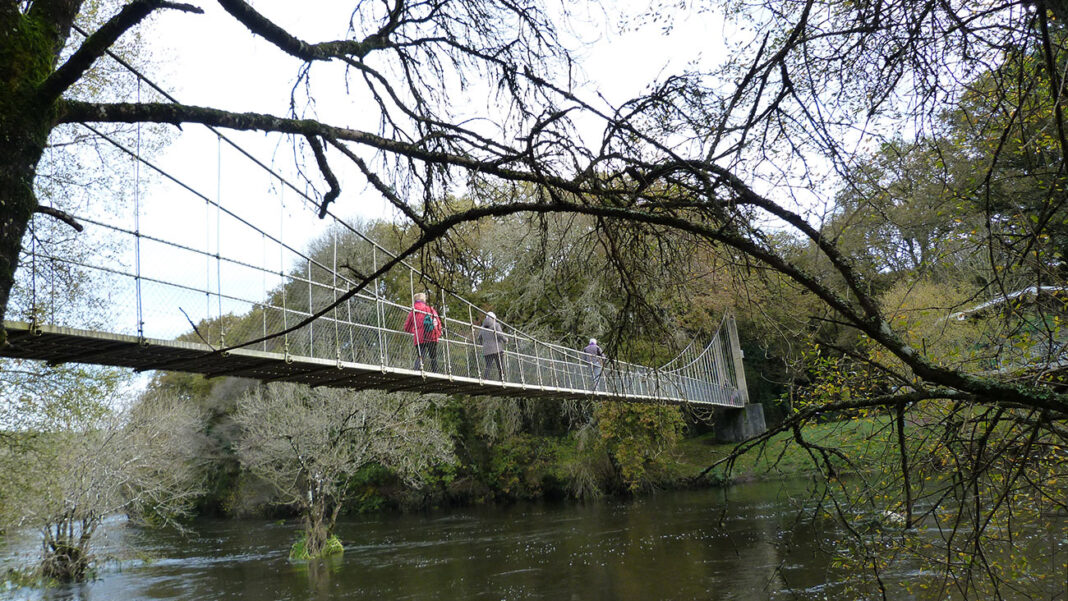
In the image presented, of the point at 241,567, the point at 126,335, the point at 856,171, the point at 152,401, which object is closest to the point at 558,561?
the point at 241,567

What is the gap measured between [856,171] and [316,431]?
1141 cm

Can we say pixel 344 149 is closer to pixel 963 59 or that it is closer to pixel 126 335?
pixel 963 59

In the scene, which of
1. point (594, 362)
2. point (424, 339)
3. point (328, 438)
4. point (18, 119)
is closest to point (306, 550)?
point (328, 438)

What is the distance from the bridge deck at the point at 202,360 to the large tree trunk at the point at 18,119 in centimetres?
62

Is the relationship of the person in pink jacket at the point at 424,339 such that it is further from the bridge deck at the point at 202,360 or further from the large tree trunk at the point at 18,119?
the large tree trunk at the point at 18,119

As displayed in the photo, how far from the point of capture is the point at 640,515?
1220 centimetres

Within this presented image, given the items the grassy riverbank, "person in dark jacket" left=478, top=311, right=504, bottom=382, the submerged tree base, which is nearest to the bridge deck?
"person in dark jacket" left=478, top=311, right=504, bottom=382

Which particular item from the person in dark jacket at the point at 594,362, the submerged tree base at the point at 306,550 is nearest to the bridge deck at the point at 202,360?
the person in dark jacket at the point at 594,362

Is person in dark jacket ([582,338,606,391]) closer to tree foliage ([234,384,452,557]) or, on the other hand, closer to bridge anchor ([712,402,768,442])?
tree foliage ([234,384,452,557])

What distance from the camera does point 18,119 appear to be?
2.12m

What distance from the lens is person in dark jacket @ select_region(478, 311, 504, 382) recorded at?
7.90 m

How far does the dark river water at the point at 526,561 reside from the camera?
22.9 feet

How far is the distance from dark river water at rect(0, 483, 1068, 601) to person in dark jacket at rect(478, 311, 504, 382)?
88.3 inches

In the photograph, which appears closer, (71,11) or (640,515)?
(71,11)
